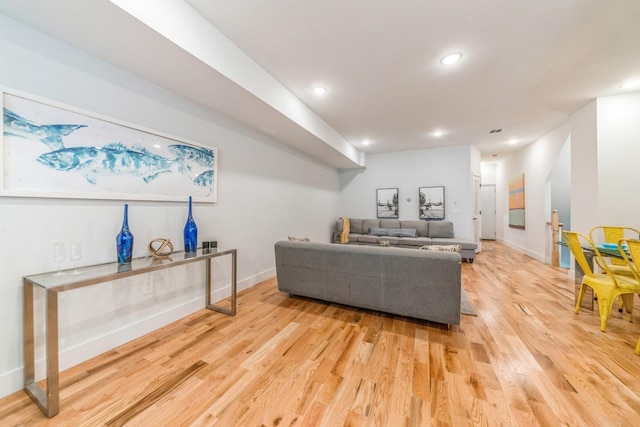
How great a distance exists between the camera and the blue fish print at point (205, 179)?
→ 8.64 feet

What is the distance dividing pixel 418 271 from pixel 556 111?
3.64 m

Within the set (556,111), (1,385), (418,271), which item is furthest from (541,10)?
(1,385)

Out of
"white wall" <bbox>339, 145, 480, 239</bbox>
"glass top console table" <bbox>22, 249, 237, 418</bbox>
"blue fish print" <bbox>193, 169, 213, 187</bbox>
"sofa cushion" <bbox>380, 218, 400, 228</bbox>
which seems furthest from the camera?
"sofa cushion" <bbox>380, 218, 400, 228</bbox>

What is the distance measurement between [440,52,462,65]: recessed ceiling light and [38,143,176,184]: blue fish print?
289 cm

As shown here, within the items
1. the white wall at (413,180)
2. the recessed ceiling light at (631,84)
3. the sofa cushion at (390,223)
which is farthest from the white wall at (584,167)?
the sofa cushion at (390,223)

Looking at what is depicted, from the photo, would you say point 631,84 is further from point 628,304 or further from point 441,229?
point 441,229

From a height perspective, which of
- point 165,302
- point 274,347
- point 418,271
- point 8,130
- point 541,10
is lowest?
point 274,347

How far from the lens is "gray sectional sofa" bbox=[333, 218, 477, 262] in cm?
498

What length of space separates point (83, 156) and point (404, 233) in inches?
212

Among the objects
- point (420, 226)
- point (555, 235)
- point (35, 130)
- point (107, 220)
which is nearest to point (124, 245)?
point (107, 220)

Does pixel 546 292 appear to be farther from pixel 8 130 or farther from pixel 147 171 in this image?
pixel 8 130

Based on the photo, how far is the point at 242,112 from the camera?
2811 mm

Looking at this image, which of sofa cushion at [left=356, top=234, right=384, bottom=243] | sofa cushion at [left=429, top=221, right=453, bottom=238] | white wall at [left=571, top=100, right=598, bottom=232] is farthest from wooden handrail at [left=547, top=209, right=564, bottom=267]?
sofa cushion at [left=356, top=234, right=384, bottom=243]

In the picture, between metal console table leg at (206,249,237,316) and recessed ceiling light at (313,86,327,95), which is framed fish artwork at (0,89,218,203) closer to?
metal console table leg at (206,249,237,316)
